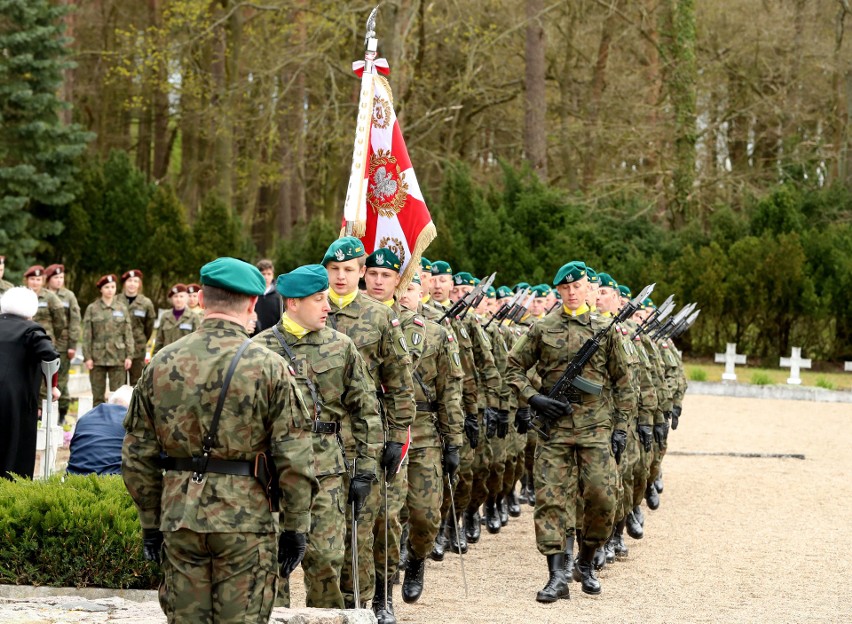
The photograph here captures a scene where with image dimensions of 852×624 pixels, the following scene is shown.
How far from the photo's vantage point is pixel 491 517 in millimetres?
12078

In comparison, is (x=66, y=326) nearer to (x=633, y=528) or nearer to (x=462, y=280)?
(x=462, y=280)

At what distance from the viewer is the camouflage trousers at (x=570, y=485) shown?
351 inches

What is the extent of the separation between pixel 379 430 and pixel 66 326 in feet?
35.3

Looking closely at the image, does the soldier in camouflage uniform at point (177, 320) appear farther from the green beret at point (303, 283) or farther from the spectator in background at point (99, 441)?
the green beret at point (303, 283)

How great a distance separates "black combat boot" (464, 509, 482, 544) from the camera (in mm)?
11320

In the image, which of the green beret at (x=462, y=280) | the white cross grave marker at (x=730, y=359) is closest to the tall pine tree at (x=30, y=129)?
the white cross grave marker at (x=730, y=359)

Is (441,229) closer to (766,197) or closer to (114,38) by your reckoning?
(766,197)

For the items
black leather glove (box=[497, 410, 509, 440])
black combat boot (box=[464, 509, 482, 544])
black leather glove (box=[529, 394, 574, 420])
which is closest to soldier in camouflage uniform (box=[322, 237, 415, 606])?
black leather glove (box=[529, 394, 574, 420])

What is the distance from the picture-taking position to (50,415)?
10664 mm

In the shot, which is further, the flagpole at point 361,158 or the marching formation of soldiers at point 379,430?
the flagpole at point 361,158

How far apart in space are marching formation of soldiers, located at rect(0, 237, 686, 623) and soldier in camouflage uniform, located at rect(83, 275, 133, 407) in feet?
16.3

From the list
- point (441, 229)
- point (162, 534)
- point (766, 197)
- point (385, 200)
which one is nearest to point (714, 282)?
point (766, 197)

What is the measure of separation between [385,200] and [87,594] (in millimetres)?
3871

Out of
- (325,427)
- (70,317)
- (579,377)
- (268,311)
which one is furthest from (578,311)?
(70,317)
